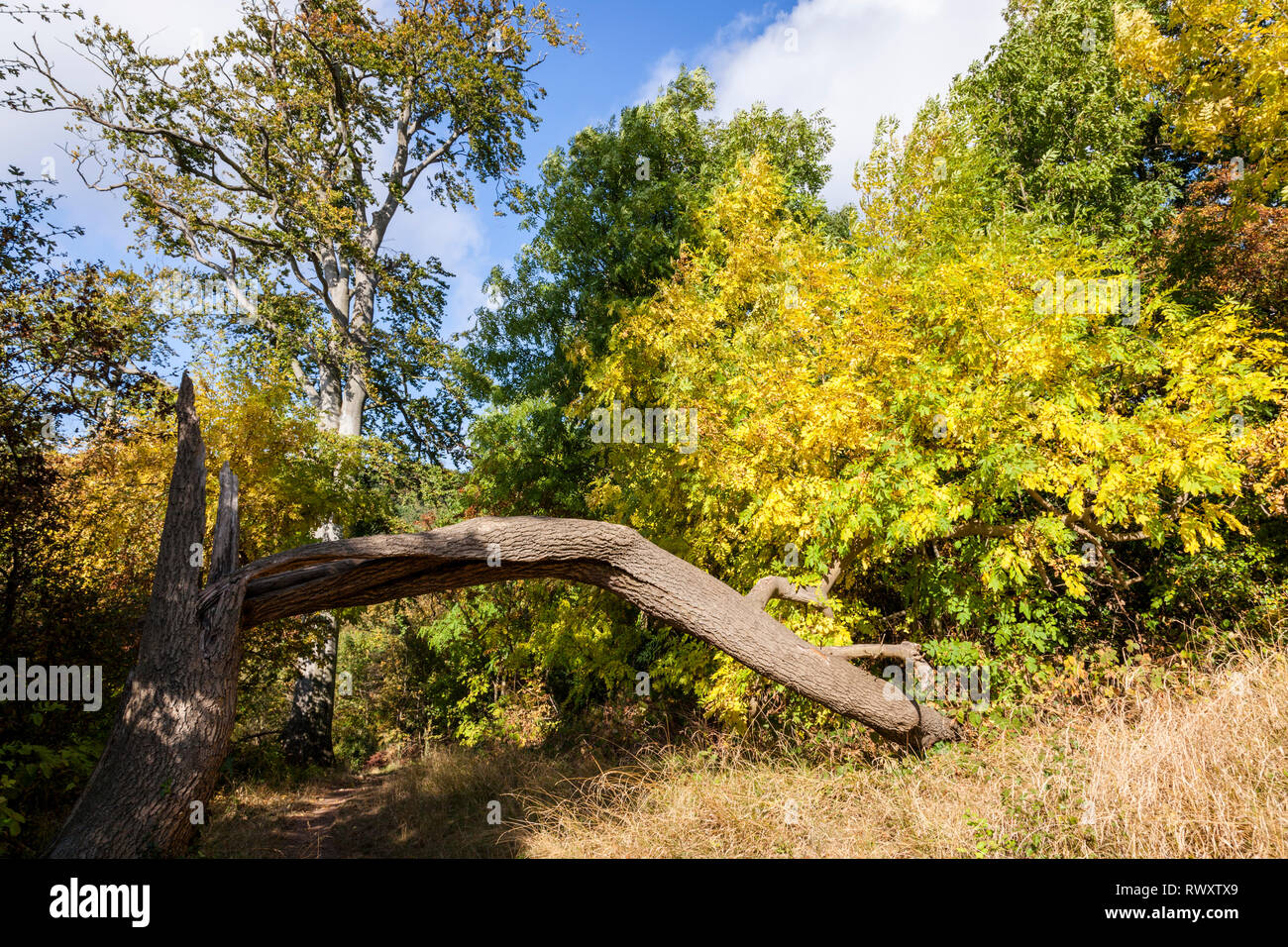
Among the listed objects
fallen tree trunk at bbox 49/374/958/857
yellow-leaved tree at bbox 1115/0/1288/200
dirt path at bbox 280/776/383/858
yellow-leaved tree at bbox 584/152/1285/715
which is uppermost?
yellow-leaved tree at bbox 1115/0/1288/200

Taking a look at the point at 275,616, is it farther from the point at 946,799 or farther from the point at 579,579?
the point at 946,799

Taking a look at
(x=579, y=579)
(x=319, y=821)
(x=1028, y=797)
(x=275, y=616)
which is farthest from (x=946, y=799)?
(x=319, y=821)

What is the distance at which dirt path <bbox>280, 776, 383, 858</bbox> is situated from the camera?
21.4 feet

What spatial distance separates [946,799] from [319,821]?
24.6ft

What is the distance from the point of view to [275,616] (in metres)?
4.57

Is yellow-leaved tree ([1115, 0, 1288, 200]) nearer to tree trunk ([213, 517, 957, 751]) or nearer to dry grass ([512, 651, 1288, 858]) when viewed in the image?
dry grass ([512, 651, 1288, 858])

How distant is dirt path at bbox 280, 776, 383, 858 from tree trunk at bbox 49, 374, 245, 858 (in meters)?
2.94

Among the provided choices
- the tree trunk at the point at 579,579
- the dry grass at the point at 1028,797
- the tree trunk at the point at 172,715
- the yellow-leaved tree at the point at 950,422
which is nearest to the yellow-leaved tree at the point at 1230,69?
the yellow-leaved tree at the point at 950,422

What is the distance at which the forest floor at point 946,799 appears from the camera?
338 cm

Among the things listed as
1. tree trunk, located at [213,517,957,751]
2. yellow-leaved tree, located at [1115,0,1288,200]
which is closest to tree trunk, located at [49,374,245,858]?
tree trunk, located at [213,517,957,751]

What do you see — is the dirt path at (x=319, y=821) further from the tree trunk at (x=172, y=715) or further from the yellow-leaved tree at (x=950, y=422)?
the yellow-leaved tree at (x=950, y=422)

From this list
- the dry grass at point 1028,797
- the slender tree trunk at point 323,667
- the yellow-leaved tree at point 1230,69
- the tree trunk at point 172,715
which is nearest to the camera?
the dry grass at point 1028,797

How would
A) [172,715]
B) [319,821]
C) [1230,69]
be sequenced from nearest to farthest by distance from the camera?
[172,715] → [319,821] → [1230,69]
